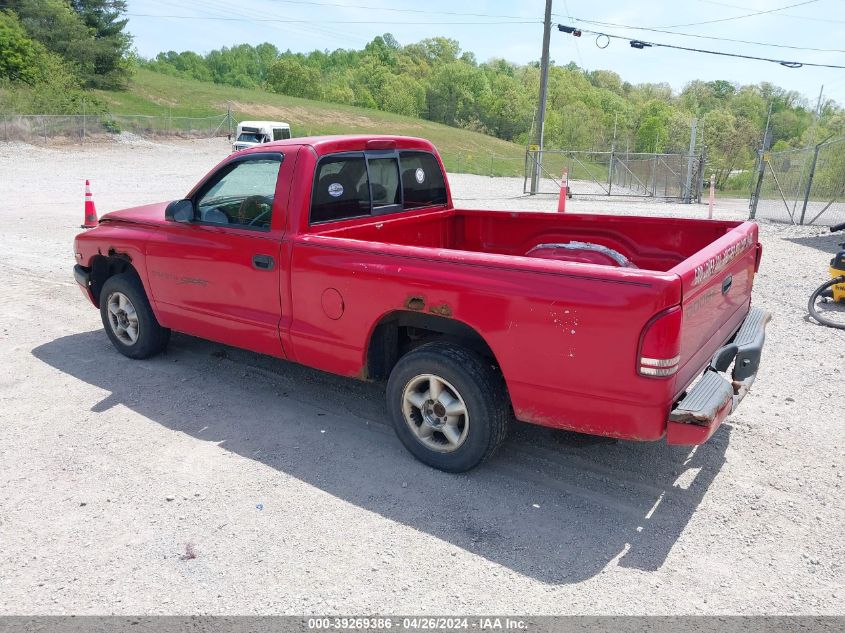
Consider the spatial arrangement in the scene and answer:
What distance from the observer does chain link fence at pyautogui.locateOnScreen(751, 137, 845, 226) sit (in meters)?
16.6

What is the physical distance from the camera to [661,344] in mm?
3131

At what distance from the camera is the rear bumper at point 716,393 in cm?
324

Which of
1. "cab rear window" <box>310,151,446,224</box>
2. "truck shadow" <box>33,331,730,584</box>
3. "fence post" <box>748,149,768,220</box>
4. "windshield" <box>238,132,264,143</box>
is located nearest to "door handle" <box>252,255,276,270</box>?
"cab rear window" <box>310,151,446,224</box>

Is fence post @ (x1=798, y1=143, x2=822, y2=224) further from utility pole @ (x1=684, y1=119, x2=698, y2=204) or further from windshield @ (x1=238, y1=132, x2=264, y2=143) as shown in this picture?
windshield @ (x1=238, y1=132, x2=264, y2=143)

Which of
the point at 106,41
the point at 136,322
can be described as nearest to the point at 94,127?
the point at 106,41

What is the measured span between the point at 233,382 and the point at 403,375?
2.01 m

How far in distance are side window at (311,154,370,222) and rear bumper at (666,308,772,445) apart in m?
2.56

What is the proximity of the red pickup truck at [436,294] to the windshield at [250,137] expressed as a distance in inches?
1046

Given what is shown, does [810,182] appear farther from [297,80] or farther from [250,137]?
[297,80]

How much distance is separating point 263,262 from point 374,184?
1.06m

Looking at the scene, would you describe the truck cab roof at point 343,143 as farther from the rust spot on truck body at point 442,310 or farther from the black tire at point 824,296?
the black tire at point 824,296

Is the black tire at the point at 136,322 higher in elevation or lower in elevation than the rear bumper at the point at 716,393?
lower

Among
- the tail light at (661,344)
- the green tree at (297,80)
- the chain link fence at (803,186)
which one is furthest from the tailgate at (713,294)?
the green tree at (297,80)

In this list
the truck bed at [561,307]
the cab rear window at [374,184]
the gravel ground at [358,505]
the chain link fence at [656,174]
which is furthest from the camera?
the chain link fence at [656,174]
